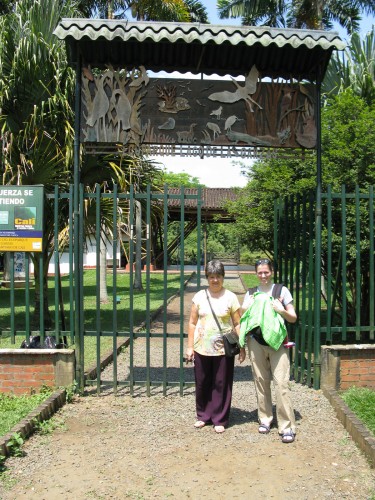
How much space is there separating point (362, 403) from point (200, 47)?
13.6 feet

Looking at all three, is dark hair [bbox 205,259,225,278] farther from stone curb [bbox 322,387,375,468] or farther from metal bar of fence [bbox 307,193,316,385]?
stone curb [bbox 322,387,375,468]

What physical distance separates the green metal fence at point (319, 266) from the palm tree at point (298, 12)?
14588 millimetres

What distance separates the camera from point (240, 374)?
7703 millimetres

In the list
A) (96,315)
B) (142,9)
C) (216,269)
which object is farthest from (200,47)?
(142,9)

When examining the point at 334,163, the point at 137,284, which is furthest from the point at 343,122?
the point at 137,284

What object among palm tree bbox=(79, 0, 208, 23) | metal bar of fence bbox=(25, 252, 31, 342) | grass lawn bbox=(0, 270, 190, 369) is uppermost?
palm tree bbox=(79, 0, 208, 23)

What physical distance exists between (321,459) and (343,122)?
6834 millimetres

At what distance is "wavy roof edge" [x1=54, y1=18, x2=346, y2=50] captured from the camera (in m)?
6.00

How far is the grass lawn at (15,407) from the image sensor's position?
5.09m

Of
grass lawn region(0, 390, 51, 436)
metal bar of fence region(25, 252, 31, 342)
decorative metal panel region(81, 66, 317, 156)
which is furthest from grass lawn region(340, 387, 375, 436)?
metal bar of fence region(25, 252, 31, 342)

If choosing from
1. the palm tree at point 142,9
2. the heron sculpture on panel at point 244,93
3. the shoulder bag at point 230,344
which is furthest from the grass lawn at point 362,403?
the palm tree at point 142,9

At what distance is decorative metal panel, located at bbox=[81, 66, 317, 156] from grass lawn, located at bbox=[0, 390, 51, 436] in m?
2.87

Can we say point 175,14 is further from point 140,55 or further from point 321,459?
point 321,459

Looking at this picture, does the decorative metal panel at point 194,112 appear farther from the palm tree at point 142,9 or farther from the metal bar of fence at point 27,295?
the palm tree at point 142,9
